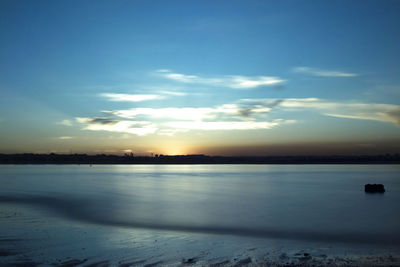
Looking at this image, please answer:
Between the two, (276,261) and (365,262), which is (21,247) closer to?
(276,261)

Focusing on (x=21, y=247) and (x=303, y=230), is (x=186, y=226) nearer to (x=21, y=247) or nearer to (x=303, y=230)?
(x=303, y=230)

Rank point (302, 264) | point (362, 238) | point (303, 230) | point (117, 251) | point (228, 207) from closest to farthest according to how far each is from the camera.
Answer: point (302, 264), point (117, 251), point (362, 238), point (303, 230), point (228, 207)

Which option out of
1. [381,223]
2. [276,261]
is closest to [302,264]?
[276,261]

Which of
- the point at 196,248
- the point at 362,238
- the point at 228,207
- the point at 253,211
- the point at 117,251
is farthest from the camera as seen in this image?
the point at 228,207

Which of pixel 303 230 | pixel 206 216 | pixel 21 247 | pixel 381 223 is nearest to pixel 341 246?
pixel 303 230

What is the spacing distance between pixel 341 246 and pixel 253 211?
35.0 ft

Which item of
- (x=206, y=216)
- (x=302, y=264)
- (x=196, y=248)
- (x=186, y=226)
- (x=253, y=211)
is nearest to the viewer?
(x=302, y=264)

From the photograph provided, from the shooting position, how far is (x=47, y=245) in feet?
38.0

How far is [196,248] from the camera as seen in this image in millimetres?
11805

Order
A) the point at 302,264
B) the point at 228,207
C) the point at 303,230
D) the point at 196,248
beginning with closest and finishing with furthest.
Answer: the point at 302,264, the point at 196,248, the point at 303,230, the point at 228,207

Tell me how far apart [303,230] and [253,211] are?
23.0 feet

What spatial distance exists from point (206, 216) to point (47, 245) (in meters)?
11.0

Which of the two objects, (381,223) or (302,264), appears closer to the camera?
(302,264)

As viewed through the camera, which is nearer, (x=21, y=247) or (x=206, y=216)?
(x=21, y=247)
